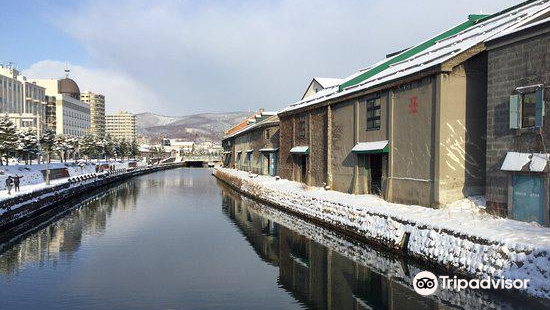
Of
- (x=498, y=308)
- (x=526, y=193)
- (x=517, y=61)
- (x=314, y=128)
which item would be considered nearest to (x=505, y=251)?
(x=498, y=308)

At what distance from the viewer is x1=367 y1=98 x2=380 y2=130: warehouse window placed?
29391 millimetres

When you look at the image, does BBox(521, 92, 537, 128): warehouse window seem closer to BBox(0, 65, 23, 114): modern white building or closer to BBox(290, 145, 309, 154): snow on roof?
BBox(290, 145, 309, 154): snow on roof

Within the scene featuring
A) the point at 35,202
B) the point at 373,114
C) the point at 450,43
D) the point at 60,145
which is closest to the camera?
the point at 450,43

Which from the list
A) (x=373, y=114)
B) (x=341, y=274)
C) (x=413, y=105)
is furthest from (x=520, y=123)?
(x=373, y=114)

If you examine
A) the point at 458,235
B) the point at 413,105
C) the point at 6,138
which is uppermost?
the point at 413,105

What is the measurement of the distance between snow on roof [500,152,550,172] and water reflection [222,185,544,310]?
5376mm

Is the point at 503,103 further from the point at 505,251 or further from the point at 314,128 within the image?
the point at 314,128

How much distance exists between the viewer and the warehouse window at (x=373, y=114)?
96.4 ft

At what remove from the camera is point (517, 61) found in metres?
18.7

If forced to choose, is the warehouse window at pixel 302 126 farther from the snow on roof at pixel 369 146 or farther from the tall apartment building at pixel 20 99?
the tall apartment building at pixel 20 99

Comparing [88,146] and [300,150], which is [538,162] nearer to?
[300,150]

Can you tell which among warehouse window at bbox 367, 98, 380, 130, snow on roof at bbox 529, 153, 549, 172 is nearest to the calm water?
snow on roof at bbox 529, 153, 549, 172

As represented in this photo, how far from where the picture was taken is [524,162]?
704 inches

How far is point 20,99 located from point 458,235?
13947 centimetres
